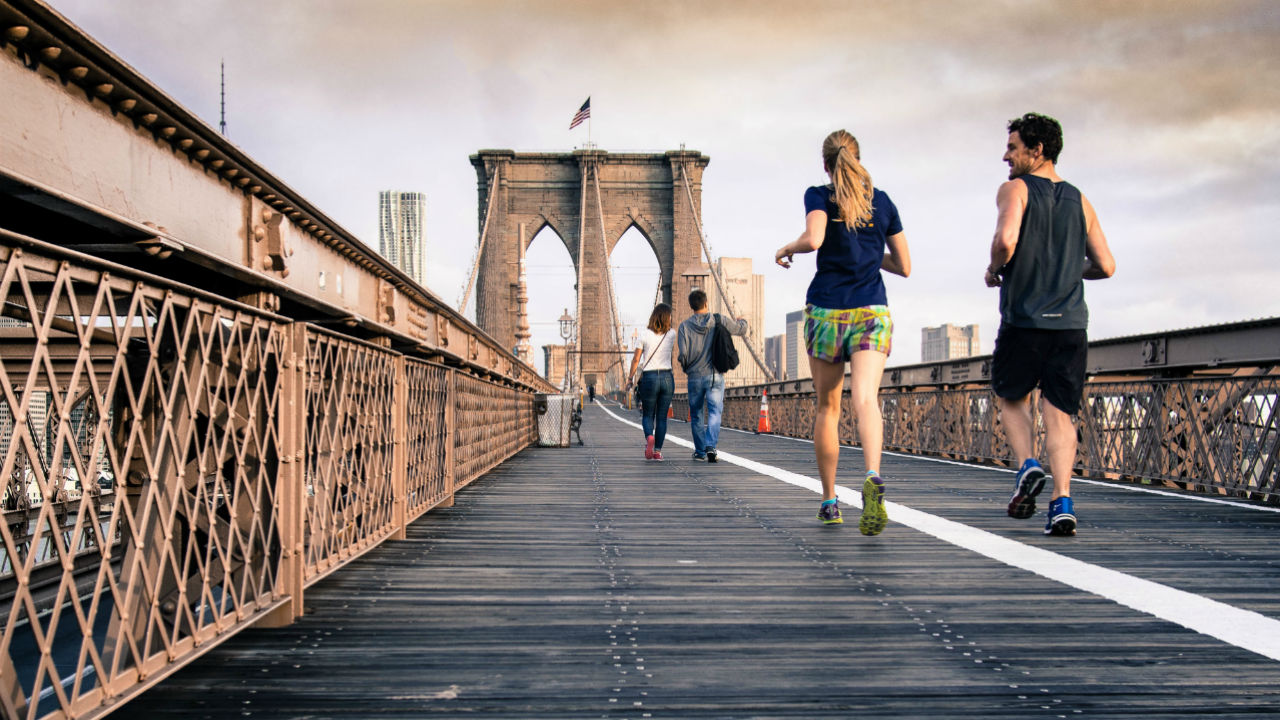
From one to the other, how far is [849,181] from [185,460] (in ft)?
9.74

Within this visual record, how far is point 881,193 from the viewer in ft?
13.9

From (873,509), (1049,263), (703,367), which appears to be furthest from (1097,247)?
(703,367)

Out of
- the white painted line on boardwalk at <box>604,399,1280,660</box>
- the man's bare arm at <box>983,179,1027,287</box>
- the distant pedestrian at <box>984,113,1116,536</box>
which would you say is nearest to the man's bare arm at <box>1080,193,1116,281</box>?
the distant pedestrian at <box>984,113,1116,536</box>

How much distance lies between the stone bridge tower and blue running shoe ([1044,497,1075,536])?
54.7 m

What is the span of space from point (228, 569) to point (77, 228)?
884 mm

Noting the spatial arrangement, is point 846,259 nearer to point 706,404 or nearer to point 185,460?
point 185,460

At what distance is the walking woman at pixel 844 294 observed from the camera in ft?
13.2

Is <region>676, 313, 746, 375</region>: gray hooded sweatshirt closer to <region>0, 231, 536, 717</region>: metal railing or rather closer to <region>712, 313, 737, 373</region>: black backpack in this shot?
<region>712, 313, 737, 373</region>: black backpack

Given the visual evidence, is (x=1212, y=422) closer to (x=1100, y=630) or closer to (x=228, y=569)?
(x=1100, y=630)

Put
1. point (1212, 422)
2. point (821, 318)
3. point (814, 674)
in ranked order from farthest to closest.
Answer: point (1212, 422)
point (821, 318)
point (814, 674)

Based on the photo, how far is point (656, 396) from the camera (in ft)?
29.1

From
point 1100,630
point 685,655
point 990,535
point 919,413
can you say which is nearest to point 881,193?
point 990,535

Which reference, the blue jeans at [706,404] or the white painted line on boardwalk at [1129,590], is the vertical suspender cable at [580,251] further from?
the white painted line on boardwalk at [1129,590]

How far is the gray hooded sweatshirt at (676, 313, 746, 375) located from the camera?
839cm
